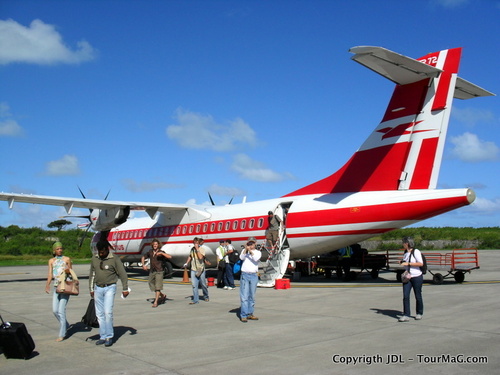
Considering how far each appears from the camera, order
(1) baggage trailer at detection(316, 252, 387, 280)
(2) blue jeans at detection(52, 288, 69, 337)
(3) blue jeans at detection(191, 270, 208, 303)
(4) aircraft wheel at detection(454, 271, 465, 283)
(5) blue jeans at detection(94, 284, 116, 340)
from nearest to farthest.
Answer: (5) blue jeans at detection(94, 284, 116, 340) → (2) blue jeans at detection(52, 288, 69, 337) → (3) blue jeans at detection(191, 270, 208, 303) → (4) aircraft wheel at detection(454, 271, 465, 283) → (1) baggage trailer at detection(316, 252, 387, 280)

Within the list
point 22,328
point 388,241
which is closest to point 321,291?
point 22,328

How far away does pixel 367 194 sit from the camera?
15.0 m

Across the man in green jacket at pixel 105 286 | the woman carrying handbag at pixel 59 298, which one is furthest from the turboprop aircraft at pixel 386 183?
the woman carrying handbag at pixel 59 298

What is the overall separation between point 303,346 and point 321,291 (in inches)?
299

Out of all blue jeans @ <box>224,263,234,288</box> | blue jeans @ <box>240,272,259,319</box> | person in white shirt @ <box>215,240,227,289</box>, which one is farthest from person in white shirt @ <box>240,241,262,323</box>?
person in white shirt @ <box>215,240,227,289</box>

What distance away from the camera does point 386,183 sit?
579 inches

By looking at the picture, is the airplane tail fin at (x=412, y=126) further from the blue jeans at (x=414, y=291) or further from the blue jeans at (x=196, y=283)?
the blue jeans at (x=196, y=283)

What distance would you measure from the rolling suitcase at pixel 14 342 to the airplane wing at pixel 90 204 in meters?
15.1

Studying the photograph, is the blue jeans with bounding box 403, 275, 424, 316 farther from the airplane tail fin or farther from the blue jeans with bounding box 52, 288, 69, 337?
the blue jeans with bounding box 52, 288, 69, 337

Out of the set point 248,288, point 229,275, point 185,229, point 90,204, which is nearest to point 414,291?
point 248,288

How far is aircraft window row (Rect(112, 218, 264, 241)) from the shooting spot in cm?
1932

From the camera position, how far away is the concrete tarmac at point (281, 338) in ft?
20.0

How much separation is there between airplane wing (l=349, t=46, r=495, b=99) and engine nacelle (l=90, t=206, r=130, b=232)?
1451 cm

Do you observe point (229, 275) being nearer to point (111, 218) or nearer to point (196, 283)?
point (196, 283)
